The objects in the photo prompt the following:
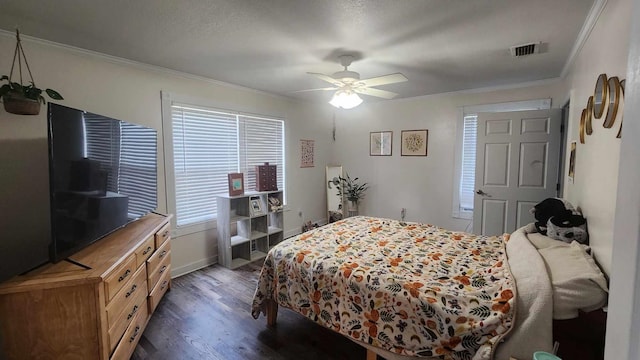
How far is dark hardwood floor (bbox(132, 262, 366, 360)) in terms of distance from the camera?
6.64 feet

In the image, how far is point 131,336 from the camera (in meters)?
1.94

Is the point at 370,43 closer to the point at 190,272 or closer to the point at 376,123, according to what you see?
the point at 376,123

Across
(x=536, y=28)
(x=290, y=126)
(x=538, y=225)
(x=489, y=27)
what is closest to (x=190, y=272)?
(x=290, y=126)

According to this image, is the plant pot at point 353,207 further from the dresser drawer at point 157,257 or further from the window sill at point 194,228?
the dresser drawer at point 157,257

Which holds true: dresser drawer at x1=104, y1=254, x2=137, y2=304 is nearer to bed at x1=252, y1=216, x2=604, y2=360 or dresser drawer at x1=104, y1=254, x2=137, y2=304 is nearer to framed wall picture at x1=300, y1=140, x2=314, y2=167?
bed at x1=252, y1=216, x2=604, y2=360

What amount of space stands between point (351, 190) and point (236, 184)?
232cm

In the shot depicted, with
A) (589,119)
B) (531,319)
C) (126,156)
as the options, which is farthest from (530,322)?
(126,156)

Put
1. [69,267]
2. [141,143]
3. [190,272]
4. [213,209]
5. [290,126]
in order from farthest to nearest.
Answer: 1. [290,126]
2. [213,209]
3. [190,272]
4. [141,143]
5. [69,267]

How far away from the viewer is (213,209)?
144 inches

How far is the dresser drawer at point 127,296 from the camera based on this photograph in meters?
1.65

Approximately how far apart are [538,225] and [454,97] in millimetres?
2524

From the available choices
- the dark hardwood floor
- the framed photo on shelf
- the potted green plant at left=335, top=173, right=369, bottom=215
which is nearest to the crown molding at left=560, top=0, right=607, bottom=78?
the dark hardwood floor

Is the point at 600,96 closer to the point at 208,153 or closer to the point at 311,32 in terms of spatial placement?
the point at 311,32

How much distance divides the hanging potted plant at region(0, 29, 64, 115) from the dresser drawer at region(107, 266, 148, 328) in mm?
1407
